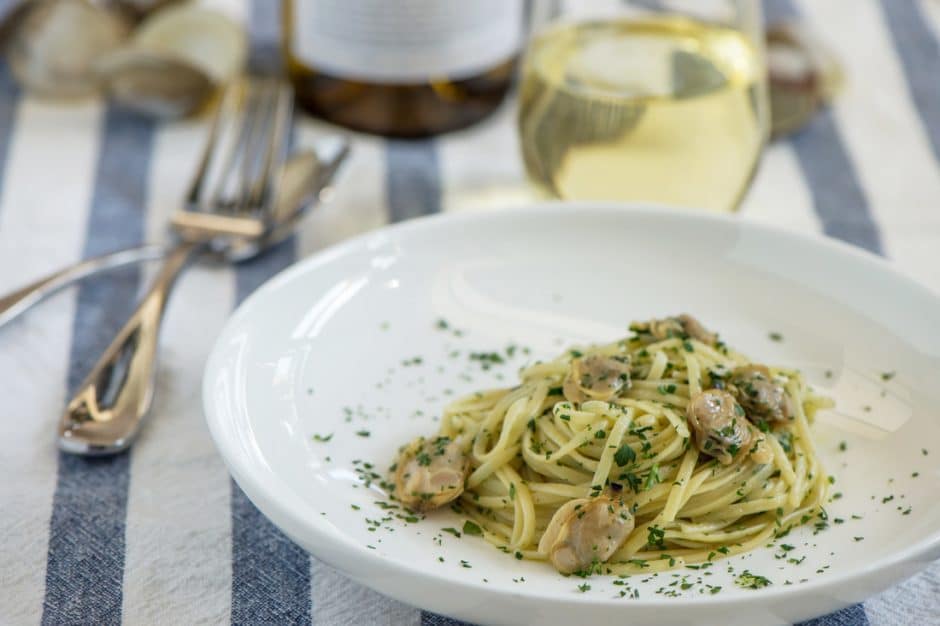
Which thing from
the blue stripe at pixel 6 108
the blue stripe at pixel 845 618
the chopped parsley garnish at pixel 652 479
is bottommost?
the blue stripe at pixel 6 108

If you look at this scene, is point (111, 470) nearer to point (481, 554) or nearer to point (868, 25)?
point (481, 554)

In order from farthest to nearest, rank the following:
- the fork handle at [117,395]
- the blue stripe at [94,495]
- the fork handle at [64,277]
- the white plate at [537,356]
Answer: the fork handle at [64,277] → the fork handle at [117,395] → the blue stripe at [94,495] → the white plate at [537,356]

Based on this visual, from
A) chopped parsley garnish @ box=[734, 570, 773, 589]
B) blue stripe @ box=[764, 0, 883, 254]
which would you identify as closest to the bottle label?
blue stripe @ box=[764, 0, 883, 254]

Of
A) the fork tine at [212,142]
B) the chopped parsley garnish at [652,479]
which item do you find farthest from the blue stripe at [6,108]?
the chopped parsley garnish at [652,479]

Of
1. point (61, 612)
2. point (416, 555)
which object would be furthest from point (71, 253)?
point (416, 555)

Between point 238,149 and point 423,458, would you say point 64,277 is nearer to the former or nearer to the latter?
point 238,149

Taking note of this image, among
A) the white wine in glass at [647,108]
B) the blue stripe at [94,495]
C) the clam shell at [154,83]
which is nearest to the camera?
the blue stripe at [94,495]

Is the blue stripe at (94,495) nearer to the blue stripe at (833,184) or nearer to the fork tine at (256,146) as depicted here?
the fork tine at (256,146)
